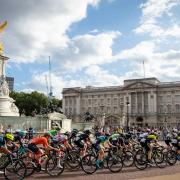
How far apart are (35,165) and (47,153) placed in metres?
1.04

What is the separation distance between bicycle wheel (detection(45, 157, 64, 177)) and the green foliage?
355 ft

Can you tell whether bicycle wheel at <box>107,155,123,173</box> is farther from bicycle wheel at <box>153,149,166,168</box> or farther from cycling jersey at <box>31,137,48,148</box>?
cycling jersey at <box>31,137,48,148</box>

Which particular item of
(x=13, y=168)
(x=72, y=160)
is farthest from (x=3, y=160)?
(x=72, y=160)

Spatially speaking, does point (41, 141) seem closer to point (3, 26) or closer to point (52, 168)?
point (52, 168)

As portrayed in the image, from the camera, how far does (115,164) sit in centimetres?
1650

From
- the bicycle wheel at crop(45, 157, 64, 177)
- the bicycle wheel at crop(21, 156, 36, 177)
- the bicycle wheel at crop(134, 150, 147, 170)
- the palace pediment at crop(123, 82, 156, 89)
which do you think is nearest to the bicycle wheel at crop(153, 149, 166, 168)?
the bicycle wheel at crop(134, 150, 147, 170)

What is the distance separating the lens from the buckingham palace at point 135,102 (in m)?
142

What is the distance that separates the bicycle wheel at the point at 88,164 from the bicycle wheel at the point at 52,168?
97 cm

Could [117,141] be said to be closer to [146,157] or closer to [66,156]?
[146,157]

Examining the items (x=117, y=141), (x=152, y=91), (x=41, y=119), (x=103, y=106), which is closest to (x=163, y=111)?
(x=152, y=91)

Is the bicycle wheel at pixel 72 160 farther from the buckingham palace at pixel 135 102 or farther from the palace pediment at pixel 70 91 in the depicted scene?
the palace pediment at pixel 70 91

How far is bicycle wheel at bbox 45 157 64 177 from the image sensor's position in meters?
15.2

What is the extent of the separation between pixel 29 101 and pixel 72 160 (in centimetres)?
11165

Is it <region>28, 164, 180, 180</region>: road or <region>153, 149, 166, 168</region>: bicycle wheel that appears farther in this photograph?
<region>153, 149, 166, 168</region>: bicycle wheel
